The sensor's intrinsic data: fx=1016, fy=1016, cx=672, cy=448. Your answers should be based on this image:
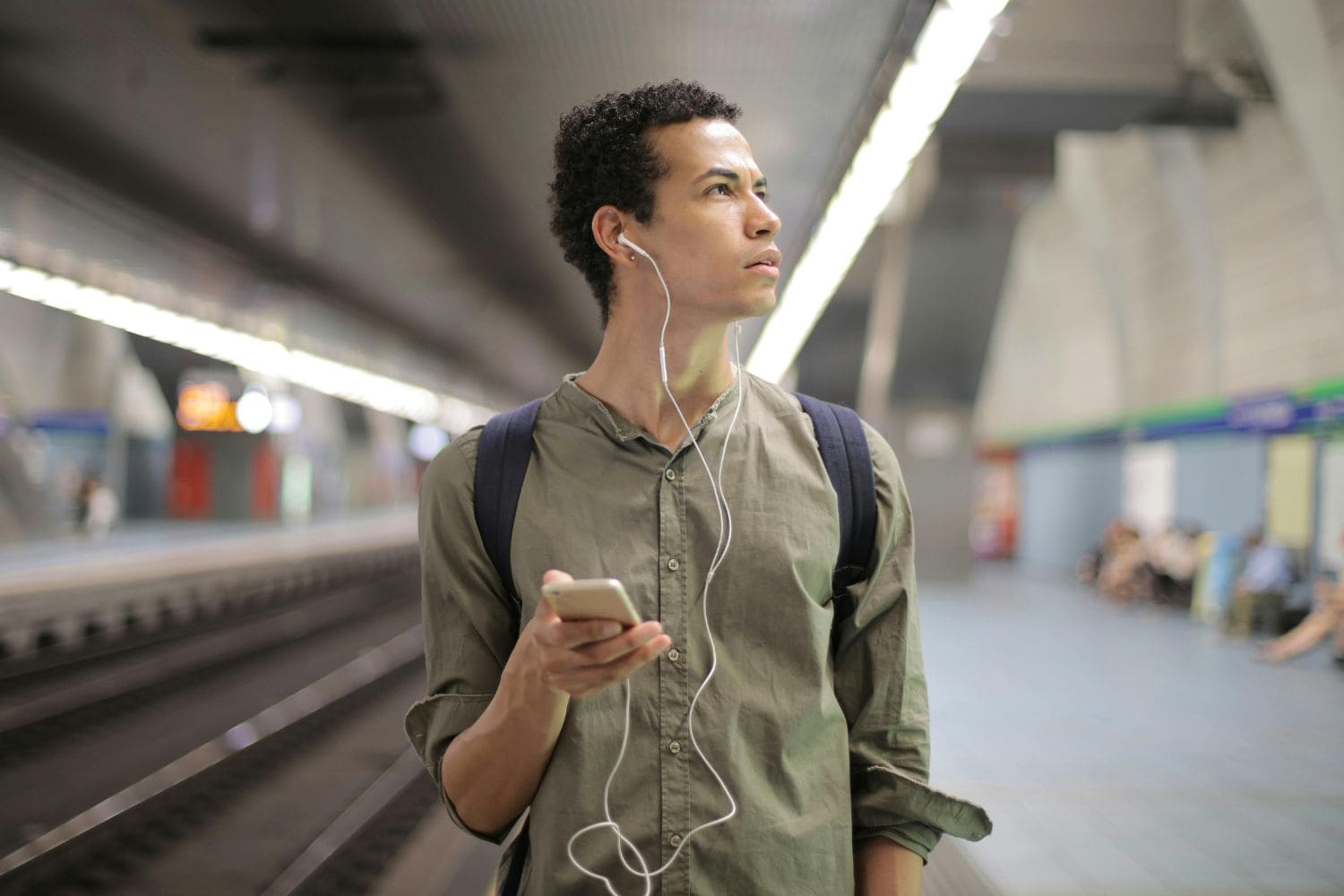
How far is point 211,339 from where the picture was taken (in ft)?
53.2

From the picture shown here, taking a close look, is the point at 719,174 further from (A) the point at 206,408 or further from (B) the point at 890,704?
(A) the point at 206,408

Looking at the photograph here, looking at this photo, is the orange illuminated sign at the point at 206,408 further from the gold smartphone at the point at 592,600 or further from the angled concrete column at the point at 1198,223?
the gold smartphone at the point at 592,600

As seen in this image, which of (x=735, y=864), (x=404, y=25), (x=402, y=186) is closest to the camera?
(x=735, y=864)

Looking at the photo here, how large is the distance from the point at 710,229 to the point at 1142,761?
257 inches

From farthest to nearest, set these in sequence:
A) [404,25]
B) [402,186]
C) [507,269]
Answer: [507,269] → [402,186] → [404,25]

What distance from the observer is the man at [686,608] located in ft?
4.67

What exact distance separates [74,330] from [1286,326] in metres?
22.8

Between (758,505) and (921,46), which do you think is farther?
(921,46)

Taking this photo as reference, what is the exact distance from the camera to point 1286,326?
14906mm

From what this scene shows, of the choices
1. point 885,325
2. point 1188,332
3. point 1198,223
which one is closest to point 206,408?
point 885,325

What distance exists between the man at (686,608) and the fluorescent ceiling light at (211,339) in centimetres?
676

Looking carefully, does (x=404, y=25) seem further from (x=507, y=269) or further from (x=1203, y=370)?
(x=1203, y=370)

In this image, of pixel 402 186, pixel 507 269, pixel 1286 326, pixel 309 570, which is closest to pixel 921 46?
pixel 402 186

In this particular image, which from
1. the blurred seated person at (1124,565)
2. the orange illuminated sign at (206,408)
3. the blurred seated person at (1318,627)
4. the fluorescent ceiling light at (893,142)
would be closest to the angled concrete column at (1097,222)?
the blurred seated person at (1124,565)
